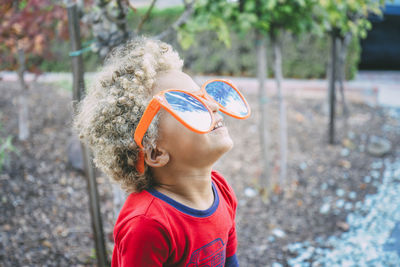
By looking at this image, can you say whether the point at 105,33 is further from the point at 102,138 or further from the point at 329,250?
the point at 329,250

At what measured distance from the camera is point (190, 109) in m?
Answer: 1.08

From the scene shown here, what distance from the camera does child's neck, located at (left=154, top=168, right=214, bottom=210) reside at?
121cm

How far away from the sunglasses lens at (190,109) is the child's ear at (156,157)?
174mm

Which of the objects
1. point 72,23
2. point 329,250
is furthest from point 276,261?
point 72,23

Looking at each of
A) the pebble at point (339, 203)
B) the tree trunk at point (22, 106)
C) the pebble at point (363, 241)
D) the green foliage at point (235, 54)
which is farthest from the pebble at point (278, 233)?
the green foliage at point (235, 54)

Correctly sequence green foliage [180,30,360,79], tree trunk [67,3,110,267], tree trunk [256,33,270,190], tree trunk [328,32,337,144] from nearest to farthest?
tree trunk [67,3,110,267], tree trunk [256,33,270,190], tree trunk [328,32,337,144], green foliage [180,30,360,79]

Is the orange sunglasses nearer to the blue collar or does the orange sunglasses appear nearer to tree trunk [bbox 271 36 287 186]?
the blue collar

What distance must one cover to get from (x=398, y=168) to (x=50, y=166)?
4.20 m

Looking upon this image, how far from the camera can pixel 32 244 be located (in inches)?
102

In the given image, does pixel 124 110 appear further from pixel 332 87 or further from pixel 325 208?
pixel 332 87

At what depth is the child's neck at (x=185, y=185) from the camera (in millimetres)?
1212

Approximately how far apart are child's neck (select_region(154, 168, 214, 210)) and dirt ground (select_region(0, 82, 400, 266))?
0.74 meters

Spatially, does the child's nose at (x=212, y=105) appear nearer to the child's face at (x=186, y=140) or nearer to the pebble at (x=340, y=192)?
the child's face at (x=186, y=140)

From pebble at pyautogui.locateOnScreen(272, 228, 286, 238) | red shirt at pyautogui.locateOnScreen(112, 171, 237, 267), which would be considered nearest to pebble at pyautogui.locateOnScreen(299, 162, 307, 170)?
pebble at pyautogui.locateOnScreen(272, 228, 286, 238)
